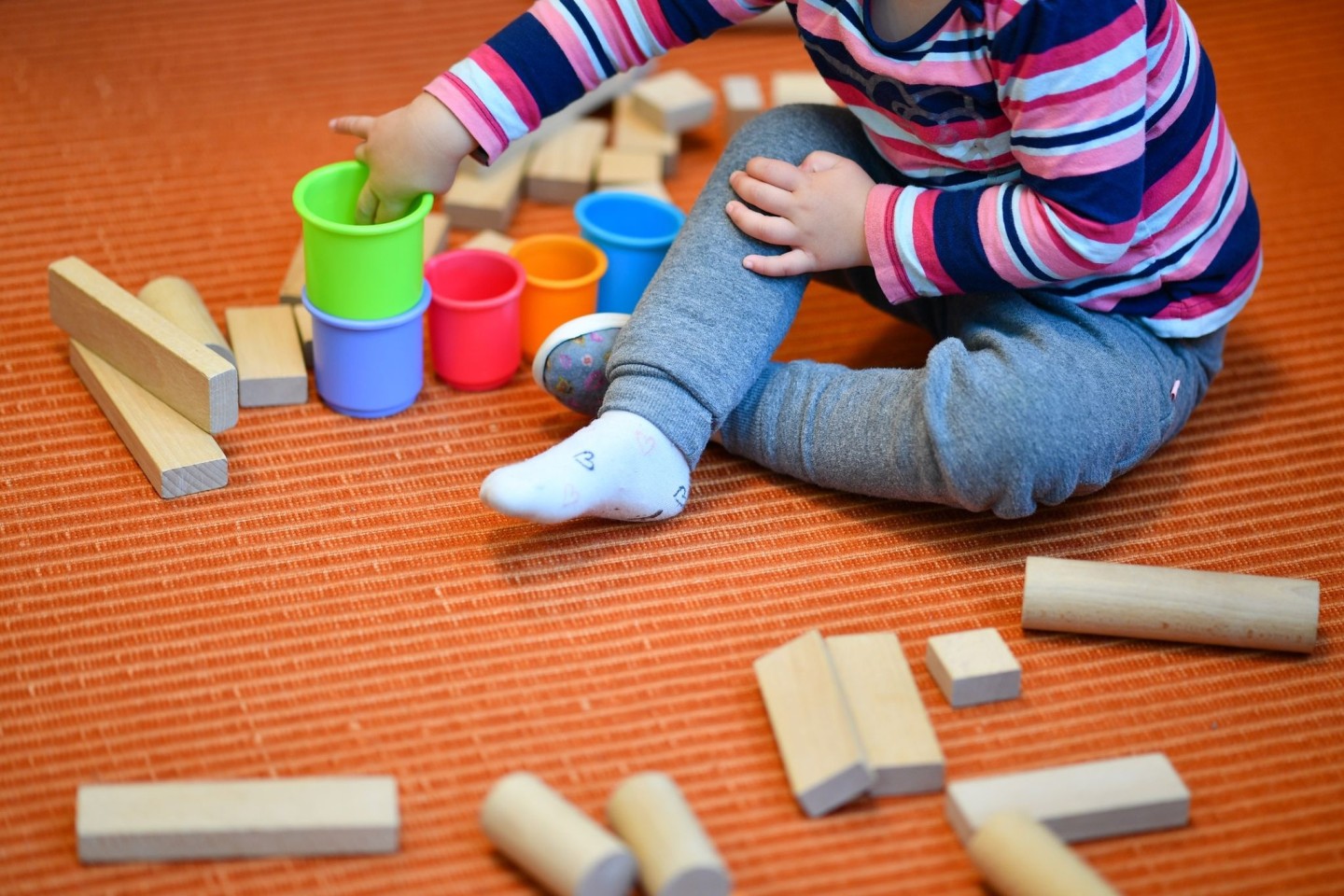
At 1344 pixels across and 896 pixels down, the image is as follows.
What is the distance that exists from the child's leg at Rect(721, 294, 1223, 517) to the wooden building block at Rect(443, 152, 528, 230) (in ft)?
1.25

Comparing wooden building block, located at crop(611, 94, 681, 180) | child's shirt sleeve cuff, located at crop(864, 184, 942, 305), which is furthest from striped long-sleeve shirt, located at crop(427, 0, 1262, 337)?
wooden building block, located at crop(611, 94, 681, 180)

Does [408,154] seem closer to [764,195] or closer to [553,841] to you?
[764,195]

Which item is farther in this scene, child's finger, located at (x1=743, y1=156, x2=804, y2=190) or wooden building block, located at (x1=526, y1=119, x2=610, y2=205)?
wooden building block, located at (x1=526, y1=119, x2=610, y2=205)

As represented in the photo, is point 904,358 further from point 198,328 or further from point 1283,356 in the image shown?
point 198,328

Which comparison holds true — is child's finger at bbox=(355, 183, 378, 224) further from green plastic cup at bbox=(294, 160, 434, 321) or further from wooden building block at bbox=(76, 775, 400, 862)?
wooden building block at bbox=(76, 775, 400, 862)

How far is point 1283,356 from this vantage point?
1.18 m

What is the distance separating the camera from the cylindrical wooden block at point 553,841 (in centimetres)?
70

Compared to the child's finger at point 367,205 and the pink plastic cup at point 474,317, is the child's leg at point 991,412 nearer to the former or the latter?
the pink plastic cup at point 474,317

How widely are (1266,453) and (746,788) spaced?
0.54 metres

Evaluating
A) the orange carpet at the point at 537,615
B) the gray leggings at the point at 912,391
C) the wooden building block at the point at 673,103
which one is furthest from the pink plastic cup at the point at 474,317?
the wooden building block at the point at 673,103

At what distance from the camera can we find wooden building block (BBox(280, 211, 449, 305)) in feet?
3.72

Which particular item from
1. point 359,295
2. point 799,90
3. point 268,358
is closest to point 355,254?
point 359,295

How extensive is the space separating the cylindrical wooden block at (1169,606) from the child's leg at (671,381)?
24 centimetres

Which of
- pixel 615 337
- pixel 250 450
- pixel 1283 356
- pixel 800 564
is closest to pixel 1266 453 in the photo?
pixel 1283 356
